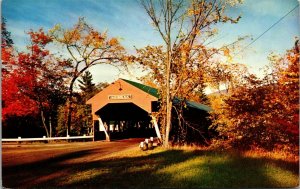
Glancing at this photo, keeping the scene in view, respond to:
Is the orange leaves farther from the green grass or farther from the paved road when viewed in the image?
the green grass

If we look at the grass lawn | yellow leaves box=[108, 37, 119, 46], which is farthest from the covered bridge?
the grass lawn

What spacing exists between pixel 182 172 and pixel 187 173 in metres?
0.23

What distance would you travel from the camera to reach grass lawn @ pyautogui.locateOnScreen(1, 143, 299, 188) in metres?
11.1

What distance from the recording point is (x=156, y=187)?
10.9 meters

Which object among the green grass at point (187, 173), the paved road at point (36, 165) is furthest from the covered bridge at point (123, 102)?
the green grass at point (187, 173)

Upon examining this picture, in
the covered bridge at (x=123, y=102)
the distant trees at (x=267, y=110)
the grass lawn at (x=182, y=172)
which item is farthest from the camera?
the covered bridge at (x=123, y=102)

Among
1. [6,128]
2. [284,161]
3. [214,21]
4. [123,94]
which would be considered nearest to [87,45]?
[123,94]

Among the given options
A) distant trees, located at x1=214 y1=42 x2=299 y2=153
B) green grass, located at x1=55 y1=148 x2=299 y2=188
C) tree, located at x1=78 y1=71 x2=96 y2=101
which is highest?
tree, located at x1=78 y1=71 x2=96 y2=101

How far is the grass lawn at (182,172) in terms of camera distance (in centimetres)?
1112

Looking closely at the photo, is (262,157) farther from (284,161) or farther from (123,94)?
(123,94)

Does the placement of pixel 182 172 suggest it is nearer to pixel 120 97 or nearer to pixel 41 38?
pixel 120 97

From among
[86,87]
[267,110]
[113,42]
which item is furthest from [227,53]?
[86,87]

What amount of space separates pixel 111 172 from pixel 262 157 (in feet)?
18.8

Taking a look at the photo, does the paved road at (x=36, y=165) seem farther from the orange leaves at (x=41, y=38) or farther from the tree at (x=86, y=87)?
the tree at (x=86, y=87)
